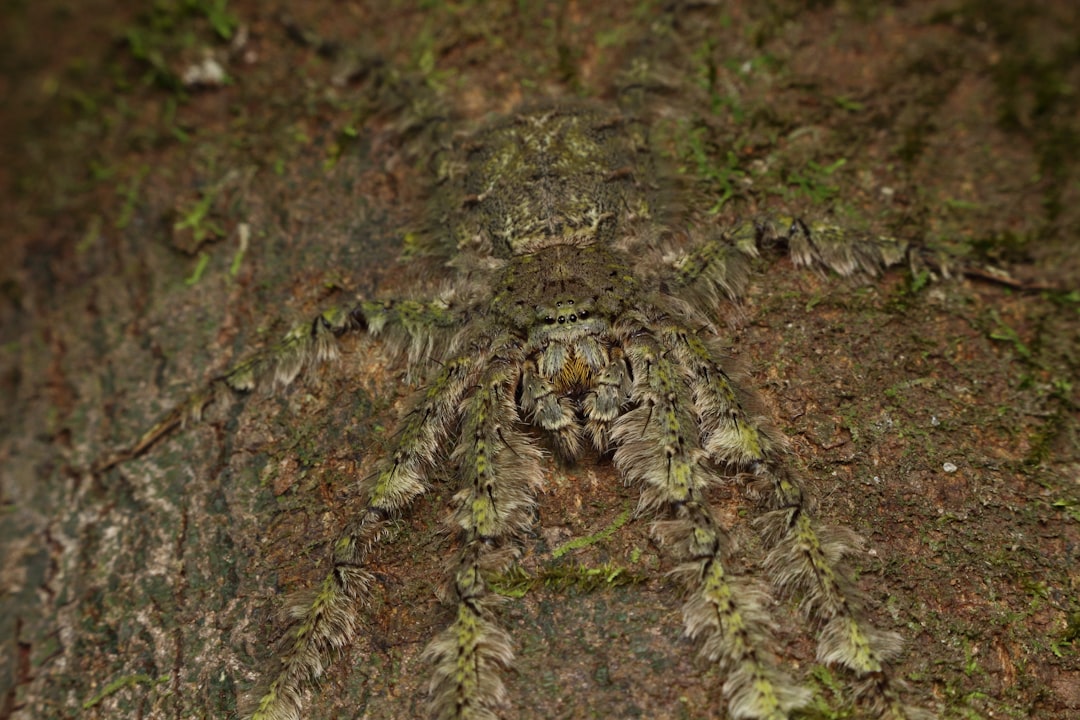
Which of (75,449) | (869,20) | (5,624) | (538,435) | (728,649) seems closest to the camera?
(728,649)

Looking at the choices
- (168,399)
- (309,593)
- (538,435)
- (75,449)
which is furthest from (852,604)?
(75,449)

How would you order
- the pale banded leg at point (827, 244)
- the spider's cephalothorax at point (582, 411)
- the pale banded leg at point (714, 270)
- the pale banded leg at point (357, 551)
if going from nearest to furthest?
1. the spider's cephalothorax at point (582, 411)
2. the pale banded leg at point (357, 551)
3. the pale banded leg at point (714, 270)
4. the pale banded leg at point (827, 244)

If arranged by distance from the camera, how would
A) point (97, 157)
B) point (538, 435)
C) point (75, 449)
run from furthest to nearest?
point (97, 157)
point (75, 449)
point (538, 435)

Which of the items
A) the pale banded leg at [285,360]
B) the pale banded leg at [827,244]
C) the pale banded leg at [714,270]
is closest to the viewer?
the pale banded leg at [714,270]

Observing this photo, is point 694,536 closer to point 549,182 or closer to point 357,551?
point 357,551

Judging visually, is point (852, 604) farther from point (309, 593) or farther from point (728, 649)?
point (309, 593)

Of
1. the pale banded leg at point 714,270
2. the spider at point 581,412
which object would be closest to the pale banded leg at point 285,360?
the spider at point 581,412

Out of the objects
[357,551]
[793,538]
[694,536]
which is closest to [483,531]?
[357,551]

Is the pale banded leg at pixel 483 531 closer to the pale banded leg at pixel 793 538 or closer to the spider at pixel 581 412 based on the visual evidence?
the spider at pixel 581 412
